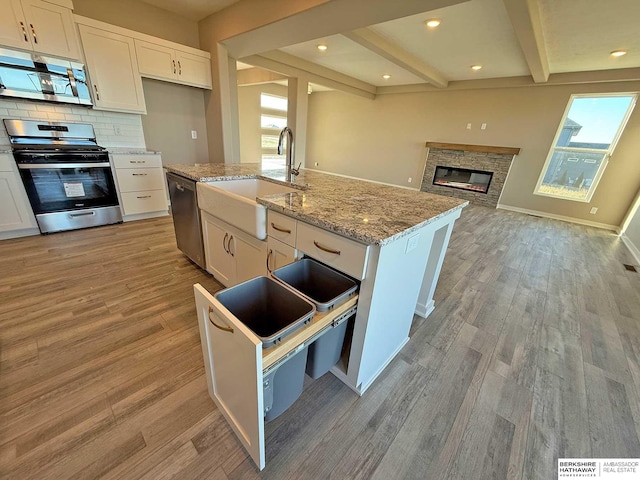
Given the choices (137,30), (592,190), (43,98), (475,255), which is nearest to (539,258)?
(475,255)

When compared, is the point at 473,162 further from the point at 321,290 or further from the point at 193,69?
the point at 321,290

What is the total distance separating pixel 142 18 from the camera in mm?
3117

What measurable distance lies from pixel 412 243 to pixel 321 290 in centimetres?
52

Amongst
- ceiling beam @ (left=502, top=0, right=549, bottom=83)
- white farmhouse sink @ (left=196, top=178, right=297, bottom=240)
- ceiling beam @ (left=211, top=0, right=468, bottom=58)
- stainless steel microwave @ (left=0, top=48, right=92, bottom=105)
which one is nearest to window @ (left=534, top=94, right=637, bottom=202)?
ceiling beam @ (left=502, top=0, right=549, bottom=83)

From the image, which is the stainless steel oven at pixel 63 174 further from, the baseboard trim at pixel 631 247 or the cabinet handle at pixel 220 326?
the baseboard trim at pixel 631 247

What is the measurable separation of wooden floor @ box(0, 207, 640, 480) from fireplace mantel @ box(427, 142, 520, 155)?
3779 millimetres

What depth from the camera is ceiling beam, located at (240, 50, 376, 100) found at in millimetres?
4285

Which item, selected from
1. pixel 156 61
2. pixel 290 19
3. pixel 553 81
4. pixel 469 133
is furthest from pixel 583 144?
pixel 156 61

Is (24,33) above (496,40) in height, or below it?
below

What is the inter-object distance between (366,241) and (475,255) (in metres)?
2.86

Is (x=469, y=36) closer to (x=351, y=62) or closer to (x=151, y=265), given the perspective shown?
(x=351, y=62)

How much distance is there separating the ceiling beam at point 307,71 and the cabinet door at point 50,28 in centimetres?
205

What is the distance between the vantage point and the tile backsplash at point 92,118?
8.68ft

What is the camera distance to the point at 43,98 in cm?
266
